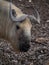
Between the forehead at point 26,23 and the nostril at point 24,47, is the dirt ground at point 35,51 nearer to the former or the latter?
the forehead at point 26,23

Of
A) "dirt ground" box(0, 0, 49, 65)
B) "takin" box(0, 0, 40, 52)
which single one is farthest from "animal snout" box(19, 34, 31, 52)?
"dirt ground" box(0, 0, 49, 65)

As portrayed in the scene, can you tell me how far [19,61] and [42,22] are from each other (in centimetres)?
288

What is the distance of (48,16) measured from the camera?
9969mm

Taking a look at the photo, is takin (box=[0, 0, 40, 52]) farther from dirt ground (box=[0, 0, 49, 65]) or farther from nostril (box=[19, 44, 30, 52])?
dirt ground (box=[0, 0, 49, 65])

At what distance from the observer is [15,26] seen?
6.04 m

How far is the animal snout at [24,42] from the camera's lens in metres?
5.81

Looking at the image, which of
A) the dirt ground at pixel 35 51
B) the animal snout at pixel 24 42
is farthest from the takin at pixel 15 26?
the dirt ground at pixel 35 51

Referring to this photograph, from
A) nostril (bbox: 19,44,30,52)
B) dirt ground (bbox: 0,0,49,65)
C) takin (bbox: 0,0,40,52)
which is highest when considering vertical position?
takin (bbox: 0,0,40,52)

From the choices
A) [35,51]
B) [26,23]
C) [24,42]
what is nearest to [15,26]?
[26,23]

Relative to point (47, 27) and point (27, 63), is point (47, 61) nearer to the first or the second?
point (27, 63)

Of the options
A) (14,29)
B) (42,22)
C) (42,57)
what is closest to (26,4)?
(42,22)

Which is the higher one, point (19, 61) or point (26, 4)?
point (26, 4)

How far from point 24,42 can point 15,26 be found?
0.39 metres

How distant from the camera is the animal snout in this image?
19.1 feet
